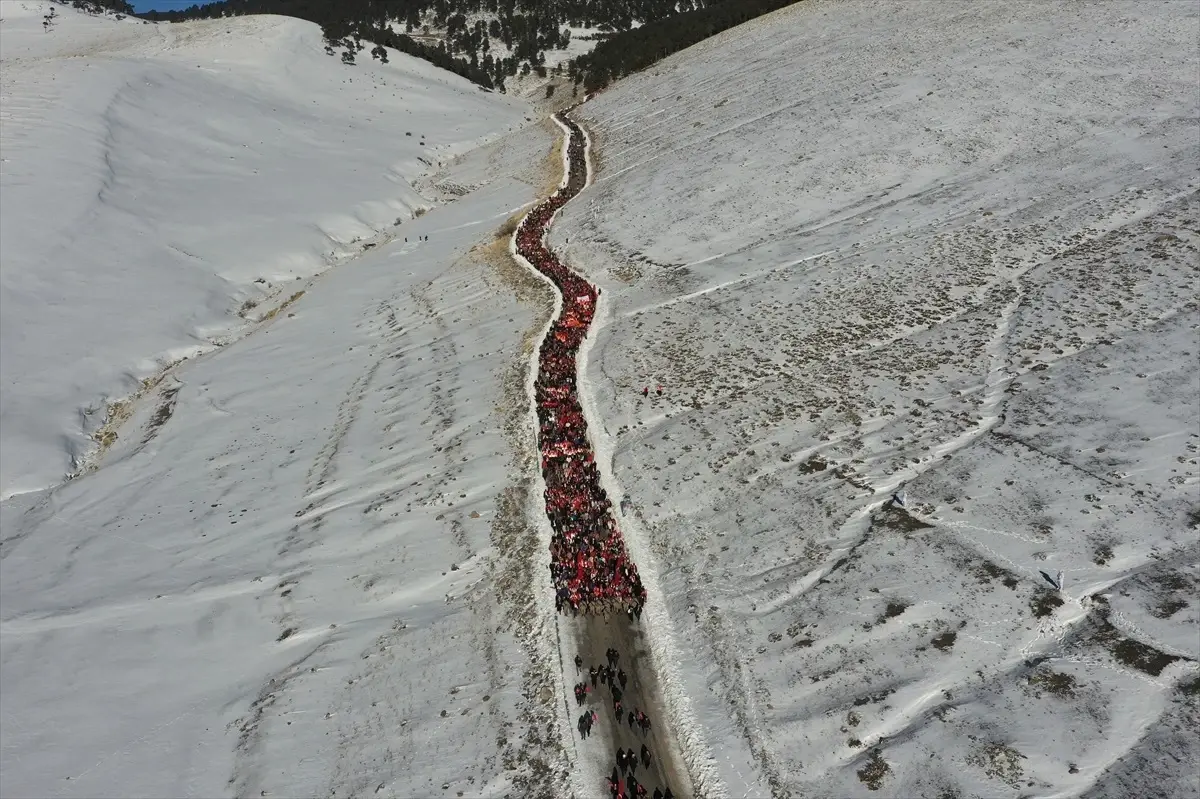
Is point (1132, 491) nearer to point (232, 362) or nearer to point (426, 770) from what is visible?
point (426, 770)

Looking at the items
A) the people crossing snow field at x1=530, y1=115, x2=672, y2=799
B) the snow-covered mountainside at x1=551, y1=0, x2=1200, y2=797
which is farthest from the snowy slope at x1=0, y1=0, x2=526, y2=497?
the people crossing snow field at x1=530, y1=115, x2=672, y2=799

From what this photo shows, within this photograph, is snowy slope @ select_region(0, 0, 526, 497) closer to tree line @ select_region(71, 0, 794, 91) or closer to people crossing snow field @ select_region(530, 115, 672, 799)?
tree line @ select_region(71, 0, 794, 91)

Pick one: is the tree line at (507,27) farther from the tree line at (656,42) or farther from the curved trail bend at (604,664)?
the curved trail bend at (604,664)

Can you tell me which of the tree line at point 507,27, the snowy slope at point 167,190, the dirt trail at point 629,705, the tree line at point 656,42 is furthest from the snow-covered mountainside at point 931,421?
the tree line at point 507,27

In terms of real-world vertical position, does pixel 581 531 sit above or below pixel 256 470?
below

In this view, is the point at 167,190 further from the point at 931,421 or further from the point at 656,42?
the point at 656,42

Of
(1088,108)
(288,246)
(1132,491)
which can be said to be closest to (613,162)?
(288,246)

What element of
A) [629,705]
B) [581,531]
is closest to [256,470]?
[581,531]
